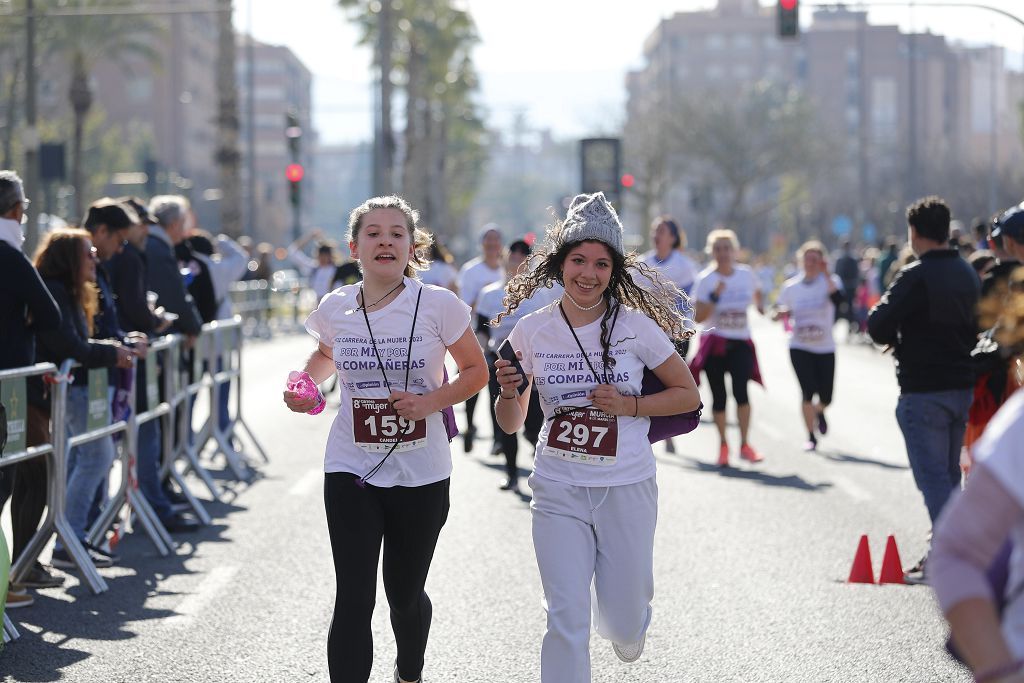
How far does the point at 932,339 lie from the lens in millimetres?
7898

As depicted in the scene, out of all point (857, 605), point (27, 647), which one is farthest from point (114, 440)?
point (857, 605)

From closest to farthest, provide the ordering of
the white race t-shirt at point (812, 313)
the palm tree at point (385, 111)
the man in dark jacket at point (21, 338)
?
the man in dark jacket at point (21, 338)
the white race t-shirt at point (812, 313)
the palm tree at point (385, 111)

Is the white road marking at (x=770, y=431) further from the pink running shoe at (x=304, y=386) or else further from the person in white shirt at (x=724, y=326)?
the pink running shoe at (x=304, y=386)

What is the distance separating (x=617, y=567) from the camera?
510cm

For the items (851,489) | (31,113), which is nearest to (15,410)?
(851,489)

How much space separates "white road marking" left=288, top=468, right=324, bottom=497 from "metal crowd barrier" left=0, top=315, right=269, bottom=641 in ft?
1.55

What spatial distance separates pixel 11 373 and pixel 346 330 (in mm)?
2446

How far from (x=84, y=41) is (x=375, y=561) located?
164 ft

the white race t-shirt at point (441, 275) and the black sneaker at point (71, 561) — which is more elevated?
the white race t-shirt at point (441, 275)

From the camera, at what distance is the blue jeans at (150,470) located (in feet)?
32.8

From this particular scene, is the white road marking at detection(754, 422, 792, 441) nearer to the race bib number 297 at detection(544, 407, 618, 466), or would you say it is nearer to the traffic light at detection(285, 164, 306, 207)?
the race bib number 297 at detection(544, 407, 618, 466)

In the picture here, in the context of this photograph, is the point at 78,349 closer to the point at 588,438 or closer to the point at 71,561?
the point at 71,561

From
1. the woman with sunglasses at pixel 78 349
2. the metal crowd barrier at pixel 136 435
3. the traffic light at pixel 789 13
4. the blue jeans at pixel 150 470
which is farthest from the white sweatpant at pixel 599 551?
the traffic light at pixel 789 13

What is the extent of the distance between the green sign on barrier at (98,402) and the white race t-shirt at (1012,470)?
6.67 m
